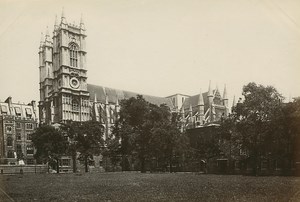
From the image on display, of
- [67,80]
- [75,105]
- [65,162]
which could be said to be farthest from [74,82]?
[65,162]

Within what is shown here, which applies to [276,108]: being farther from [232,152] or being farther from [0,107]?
[0,107]

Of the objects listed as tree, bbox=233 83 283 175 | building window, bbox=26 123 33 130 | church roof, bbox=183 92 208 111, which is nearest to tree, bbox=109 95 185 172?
tree, bbox=233 83 283 175

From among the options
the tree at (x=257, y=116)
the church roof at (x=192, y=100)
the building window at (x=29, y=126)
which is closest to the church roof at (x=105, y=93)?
the church roof at (x=192, y=100)

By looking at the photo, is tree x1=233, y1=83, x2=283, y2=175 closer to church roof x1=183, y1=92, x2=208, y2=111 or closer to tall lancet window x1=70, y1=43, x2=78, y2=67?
tall lancet window x1=70, y1=43, x2=78, y2=67

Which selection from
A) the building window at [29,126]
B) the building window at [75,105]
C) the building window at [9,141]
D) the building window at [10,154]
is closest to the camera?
the building window at [10,154]

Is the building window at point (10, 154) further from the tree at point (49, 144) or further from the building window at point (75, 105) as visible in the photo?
the building window at point (75, 105)

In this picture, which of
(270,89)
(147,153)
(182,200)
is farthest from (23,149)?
(182,200)

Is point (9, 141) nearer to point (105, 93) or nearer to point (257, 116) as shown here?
point (105, 93)
